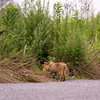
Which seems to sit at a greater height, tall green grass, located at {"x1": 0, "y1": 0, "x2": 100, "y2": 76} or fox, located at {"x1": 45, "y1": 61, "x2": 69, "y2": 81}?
tall green grass, located at {"x1": 0, "y1": 0, "x2": 100, "y2": 76}

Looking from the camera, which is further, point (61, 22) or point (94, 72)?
point (61, 22)

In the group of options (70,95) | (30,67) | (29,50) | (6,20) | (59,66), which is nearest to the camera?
(70,95)

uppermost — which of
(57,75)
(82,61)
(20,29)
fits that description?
(20,29)

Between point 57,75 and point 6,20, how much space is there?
11.7ft

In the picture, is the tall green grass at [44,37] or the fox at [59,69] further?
the tall green grass at [44,37]

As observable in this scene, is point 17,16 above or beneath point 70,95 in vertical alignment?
above

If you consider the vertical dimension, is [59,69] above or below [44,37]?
below

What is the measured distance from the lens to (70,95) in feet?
10.3

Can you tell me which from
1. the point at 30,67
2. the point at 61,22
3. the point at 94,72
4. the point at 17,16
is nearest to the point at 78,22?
the point at 61,22

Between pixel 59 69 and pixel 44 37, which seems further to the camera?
pixel 44 37

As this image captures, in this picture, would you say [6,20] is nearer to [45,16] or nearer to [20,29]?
[20,29]

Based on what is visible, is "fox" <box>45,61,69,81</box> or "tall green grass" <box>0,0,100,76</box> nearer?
"fox" <box>45,61,69,81</box>

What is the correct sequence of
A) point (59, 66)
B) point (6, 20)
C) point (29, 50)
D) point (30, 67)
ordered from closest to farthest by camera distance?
1. point (59, 66)
2. point (30, 67)
3. point (29, 50)
4. point (6, 20)

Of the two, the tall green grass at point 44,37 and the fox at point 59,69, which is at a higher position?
the tall green grass at point 44,37
